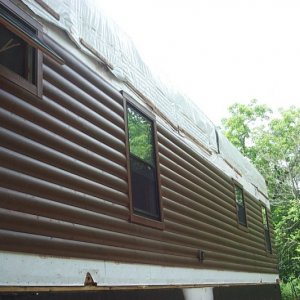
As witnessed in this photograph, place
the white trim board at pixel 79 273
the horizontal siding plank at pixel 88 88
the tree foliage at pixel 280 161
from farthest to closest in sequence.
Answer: the tree foliage at pixel 280 161, the horizontal siding plank at pixel 88 88, the white trim board at pixel 79 273

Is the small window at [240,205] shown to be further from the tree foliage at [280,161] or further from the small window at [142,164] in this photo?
the tree foliage at [280,161]

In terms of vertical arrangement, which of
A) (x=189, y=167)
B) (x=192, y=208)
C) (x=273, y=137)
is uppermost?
(x=273, y=137)

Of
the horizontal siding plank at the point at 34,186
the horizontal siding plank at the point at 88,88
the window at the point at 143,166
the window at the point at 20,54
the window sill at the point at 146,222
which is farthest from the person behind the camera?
the window at the point at 143,166

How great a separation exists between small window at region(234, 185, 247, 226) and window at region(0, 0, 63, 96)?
759cm

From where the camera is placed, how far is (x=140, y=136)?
631 cm

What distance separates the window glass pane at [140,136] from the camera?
19.7ft

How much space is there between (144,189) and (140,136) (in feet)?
2.47

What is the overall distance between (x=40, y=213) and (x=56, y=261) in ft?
1.46

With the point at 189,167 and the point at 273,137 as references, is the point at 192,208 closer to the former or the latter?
the point at 189,167

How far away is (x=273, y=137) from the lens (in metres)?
28.5

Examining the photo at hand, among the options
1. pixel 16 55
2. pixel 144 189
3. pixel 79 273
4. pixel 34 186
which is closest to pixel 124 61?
pixel 144 189

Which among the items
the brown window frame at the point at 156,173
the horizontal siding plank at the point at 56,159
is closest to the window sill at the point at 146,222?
the brown window frame at the point at 156,173

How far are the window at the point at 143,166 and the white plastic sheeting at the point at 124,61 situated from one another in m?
0.37

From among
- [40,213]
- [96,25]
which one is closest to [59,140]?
[40,213]
